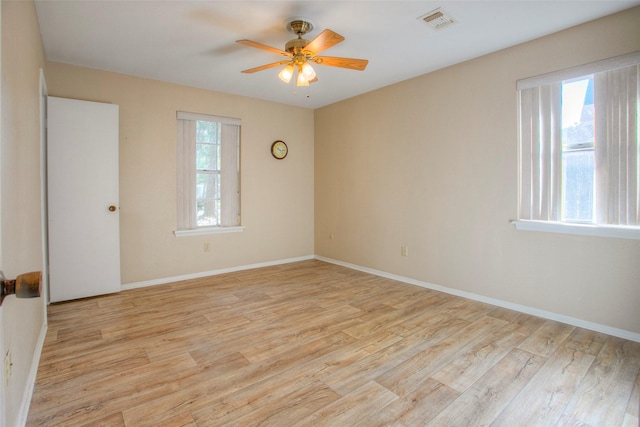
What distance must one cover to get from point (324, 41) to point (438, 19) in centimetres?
100

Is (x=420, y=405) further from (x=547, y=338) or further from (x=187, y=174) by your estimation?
(x=187, y=174)

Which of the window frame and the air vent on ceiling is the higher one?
the air vent on ceiling

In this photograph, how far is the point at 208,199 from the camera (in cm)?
470

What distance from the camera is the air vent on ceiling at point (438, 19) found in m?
2.63

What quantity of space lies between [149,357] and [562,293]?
11.3ft

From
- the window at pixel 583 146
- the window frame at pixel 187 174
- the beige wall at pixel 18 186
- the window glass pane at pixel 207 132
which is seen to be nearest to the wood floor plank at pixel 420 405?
the beige wall at pixel 18 186

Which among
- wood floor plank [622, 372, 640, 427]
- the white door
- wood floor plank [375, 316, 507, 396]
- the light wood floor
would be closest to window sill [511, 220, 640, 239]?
the light wood floor

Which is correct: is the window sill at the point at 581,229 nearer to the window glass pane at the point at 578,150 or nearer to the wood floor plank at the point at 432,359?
the window glass pane at the point at 578,150

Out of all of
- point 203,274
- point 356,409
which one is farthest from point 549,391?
point 203,274

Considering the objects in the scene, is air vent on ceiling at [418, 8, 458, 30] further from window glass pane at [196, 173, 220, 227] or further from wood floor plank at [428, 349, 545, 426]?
window glass pane at [196, 173, 220, 227]

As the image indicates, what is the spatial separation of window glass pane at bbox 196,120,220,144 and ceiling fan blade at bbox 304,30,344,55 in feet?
7.92

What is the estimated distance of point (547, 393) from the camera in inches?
78.0

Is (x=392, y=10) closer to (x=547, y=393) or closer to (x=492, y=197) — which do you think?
(x=492, y=197)

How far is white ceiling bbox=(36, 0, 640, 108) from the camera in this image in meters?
2.54
